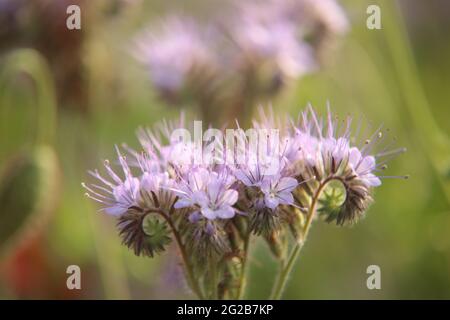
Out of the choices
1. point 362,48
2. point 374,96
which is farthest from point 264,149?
point 362,48

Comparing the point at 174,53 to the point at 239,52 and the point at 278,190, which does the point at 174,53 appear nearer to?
the point at 239,52

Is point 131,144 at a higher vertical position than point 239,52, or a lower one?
lower

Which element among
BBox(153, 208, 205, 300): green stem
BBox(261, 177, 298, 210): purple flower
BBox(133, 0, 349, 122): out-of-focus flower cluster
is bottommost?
BBox(153, 208, 205, 300): green stem

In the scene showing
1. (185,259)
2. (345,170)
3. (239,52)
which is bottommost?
(185,259)

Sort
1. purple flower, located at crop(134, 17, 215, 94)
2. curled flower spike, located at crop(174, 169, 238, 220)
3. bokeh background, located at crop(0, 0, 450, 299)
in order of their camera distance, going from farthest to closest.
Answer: purple flower, located at crop(134, 17, 215, 94) < bokeh background, located at crop(0, 0, 450, 299) < curled flower spike, located at crop(174, 169, 238, 220)

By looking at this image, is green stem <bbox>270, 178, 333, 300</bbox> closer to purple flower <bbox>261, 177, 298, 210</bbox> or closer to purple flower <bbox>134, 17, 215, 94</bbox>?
purple flower <bbox>261, 177, 298, 210</bbox>

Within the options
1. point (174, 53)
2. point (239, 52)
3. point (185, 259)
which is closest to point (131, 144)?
point (174, 53)

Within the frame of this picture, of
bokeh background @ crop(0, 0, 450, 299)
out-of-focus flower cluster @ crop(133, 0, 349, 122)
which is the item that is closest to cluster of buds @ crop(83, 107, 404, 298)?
bokeh background @ crop(0, 0, 450, 299)
